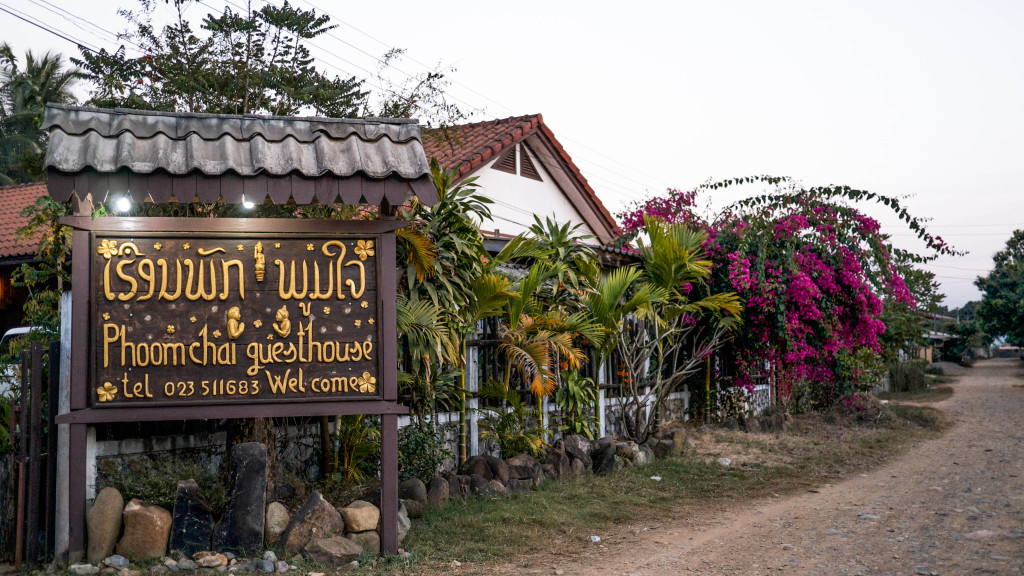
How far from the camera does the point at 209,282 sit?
5277mm

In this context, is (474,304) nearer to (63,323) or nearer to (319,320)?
(319,320)

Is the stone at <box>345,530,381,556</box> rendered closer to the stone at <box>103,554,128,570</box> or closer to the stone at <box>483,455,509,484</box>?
the stone at <box>103,554,128,570</box>

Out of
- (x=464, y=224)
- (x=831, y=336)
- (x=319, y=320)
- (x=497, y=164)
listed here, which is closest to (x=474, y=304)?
(x=464, y=224)

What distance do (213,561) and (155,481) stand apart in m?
0.86

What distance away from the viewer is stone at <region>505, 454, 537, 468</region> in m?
7.75

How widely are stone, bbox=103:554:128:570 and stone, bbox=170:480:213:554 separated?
0.28 metres

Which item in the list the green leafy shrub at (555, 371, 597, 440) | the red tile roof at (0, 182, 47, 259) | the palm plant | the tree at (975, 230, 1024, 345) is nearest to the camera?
the palm plant

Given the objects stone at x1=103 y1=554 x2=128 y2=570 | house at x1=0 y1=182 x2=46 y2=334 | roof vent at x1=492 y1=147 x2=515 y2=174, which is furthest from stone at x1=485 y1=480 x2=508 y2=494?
house at x1=0 y1=182 x2=46 y2=334

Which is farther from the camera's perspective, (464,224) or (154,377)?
(464,224)

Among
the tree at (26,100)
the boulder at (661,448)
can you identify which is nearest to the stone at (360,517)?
the boulder at (661,448)

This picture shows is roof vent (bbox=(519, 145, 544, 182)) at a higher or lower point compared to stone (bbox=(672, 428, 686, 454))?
higher

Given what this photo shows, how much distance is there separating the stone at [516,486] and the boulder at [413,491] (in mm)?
1091

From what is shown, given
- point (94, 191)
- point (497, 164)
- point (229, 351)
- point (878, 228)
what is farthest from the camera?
point (497, 164)

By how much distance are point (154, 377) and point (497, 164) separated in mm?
11610
